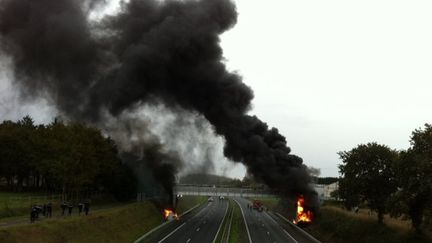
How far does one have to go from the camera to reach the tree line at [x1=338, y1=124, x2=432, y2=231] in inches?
1583

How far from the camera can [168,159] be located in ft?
301

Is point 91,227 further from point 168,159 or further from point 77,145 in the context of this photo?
point 168,159

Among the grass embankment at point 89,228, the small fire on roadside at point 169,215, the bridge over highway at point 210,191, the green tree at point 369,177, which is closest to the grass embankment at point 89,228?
the grass embankment at point 89,228

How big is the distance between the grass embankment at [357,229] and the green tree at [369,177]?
2.02 m

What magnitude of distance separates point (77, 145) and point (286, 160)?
26603 millimetres

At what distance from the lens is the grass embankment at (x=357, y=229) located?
47031mm

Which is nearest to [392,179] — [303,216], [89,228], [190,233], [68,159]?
[303,216]

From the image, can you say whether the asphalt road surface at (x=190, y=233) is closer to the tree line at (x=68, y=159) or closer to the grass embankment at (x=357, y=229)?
the grass embankment at (x=357, y=229)

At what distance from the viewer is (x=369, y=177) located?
54.4 metres

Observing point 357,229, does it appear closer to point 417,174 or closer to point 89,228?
point 417,174

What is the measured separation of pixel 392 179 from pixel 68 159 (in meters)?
36.6

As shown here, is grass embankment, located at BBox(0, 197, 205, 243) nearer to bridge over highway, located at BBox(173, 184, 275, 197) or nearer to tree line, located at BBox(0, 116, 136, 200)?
tree line, located at BBox(0, 116, 136, 200)

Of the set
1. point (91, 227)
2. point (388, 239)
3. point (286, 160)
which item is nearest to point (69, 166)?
Result: point (91, 227)

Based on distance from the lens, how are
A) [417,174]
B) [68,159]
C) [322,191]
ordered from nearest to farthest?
1. [417,174]
2. [68,159]
3. [322,191]
